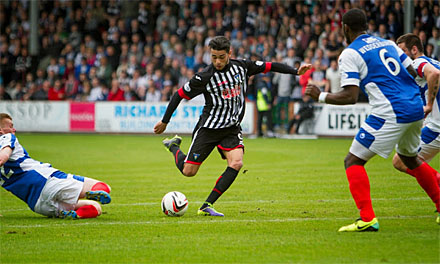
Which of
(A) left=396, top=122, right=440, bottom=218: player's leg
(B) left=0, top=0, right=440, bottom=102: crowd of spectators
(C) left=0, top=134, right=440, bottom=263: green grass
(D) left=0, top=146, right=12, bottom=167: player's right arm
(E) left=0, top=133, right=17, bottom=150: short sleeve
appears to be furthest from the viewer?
(B) left=0, top=0, right=440, bottom=102: crowd of spectators

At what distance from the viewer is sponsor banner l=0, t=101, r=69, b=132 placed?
2491 cm

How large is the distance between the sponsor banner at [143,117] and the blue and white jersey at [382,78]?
1580 centimetres

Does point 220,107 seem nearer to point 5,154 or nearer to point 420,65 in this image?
point 420,65

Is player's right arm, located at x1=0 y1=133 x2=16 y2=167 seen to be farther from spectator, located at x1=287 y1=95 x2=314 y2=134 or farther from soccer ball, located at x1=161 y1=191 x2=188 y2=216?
spectator, located at x1=287 y1=95 x2=314 y2=134

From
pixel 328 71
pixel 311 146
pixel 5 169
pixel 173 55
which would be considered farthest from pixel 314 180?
pixel 173 55

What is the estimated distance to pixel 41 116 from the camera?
987 inches

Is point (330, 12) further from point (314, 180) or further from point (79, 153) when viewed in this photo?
point (314, 180)

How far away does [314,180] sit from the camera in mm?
11586

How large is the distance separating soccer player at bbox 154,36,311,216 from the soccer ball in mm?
227

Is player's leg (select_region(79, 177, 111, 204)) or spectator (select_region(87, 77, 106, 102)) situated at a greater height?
player's leg (select_region(79, 177, 111, 204))

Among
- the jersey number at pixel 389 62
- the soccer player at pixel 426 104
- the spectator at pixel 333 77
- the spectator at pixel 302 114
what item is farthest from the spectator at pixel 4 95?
the jersey number at pixel 389 62

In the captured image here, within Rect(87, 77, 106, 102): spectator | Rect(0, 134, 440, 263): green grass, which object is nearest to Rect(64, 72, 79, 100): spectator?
Rect(87, 77, 106, 102): spectator

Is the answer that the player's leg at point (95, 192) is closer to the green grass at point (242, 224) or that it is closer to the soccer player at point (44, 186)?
A: the soccer player at point (44, 186)

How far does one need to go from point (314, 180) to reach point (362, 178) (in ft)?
16.7
